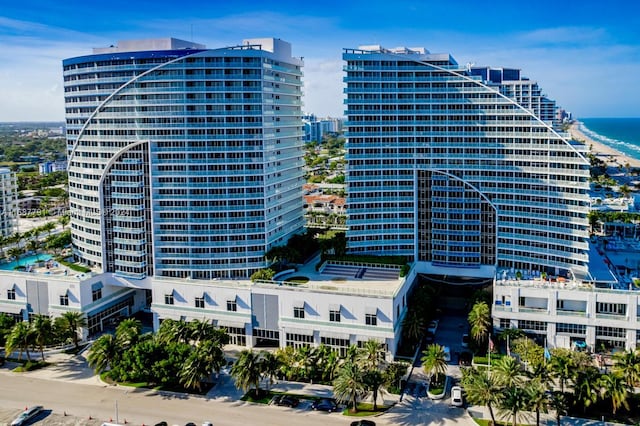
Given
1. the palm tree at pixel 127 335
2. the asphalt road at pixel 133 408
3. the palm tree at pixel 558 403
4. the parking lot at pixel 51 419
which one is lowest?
the parking lot at pixel 51 419

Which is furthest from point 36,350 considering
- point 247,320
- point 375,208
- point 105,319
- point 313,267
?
point 375,208

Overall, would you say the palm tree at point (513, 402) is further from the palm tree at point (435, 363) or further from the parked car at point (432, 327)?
the parked car at point (432, 327)

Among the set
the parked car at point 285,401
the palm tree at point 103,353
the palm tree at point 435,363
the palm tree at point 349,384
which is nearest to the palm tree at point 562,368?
the palm tree at point 435,363

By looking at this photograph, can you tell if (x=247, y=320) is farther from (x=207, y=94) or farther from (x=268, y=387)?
(x=207, y=94)

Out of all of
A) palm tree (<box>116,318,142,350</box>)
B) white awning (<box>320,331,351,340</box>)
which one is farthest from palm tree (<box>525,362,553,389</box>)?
palm tree (<box>116,318,142,350</box>)

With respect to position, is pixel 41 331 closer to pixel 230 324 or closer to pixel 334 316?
pixel 230 324
